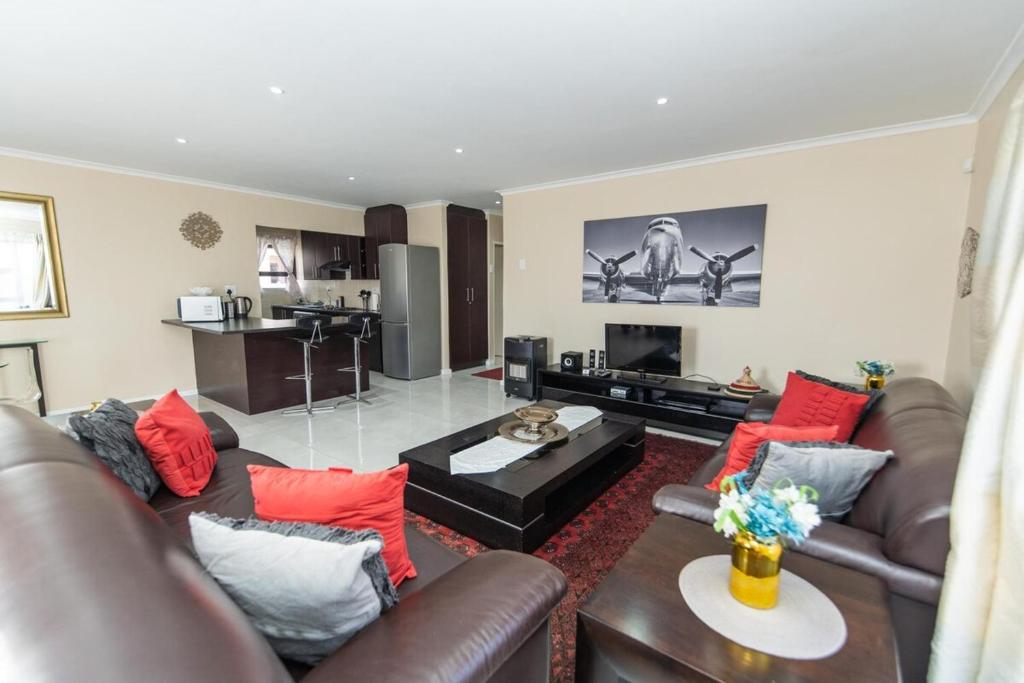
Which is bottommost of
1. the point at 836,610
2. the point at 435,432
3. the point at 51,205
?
the point at 435,432

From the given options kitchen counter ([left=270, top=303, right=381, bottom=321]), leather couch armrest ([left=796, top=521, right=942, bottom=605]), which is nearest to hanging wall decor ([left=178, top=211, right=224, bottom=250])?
kitchen counter ([left=270, top=303, right=381, bottom=321])

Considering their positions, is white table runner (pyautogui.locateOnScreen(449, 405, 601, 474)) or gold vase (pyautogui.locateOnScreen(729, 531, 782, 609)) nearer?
gold vase (pyautogui.locateOnScreen(729, 531, 782, 609))

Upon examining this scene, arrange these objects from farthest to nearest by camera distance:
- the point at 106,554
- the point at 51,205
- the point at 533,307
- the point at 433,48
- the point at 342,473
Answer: the point at 533,307, the point at 51,205, the point at 433,48, the point at 342,473, the point at 106,554

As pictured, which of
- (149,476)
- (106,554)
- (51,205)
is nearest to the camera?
(106,554)

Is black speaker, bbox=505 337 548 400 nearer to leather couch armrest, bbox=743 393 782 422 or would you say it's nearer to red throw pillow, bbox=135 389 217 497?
leather couch armrest, bbox=743 393 782 422

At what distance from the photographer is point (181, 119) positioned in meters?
3.19

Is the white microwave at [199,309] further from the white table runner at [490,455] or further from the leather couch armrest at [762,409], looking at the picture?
the leather couch armrest at [762,409]

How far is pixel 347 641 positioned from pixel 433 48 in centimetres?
249

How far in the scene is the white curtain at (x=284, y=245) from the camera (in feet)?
21.2

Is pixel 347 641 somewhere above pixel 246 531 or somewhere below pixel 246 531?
below

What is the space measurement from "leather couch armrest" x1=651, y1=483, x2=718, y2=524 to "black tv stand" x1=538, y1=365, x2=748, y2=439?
222cm

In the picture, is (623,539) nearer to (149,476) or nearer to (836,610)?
(836,610)

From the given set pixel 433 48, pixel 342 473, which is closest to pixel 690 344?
pixel 433 48

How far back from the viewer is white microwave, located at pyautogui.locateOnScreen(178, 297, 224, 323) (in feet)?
15.9
